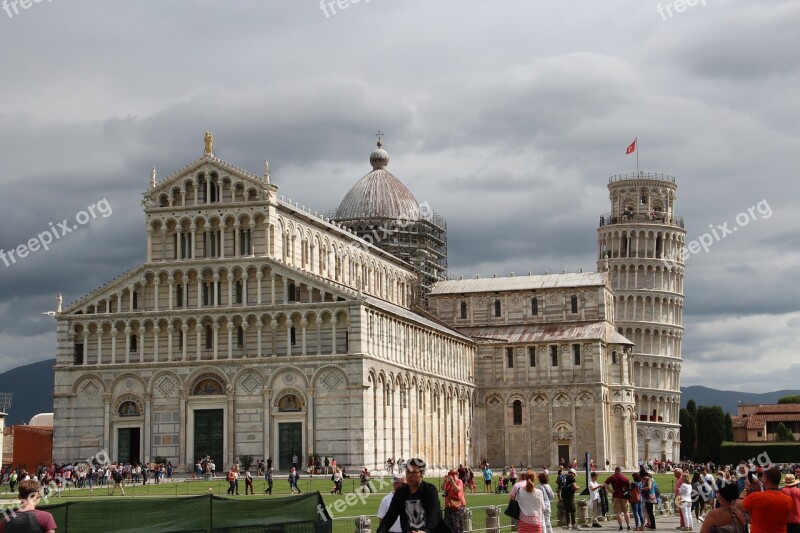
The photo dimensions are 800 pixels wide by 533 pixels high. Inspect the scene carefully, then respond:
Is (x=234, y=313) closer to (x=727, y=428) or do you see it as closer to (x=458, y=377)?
(x=458, y=377)

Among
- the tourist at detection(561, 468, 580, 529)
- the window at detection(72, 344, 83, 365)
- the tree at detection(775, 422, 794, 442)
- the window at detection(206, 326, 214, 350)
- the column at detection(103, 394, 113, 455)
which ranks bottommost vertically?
the tourist at detection(561, 468, 580, 529)

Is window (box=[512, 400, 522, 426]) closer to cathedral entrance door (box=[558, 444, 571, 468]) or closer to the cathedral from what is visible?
cathedral entrance door (box=[558, 444, 571, 468])

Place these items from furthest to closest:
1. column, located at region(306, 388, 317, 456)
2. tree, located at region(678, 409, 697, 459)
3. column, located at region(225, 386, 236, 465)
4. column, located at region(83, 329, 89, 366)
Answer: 1. tree, located at region(678, 409, 697, 459)
2. column, located at region(83, 329, 89, 366)
3. column, located at region(225, 386, 236, 465)
4. column, located at region(306, 388, 317, 456)

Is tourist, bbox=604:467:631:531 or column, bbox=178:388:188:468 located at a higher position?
column, bbox=178:388:188:468

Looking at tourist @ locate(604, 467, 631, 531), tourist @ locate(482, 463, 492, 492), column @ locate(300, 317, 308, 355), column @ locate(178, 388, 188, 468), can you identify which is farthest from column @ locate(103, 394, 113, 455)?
tourist @ locate(604, 467, 631, 531)

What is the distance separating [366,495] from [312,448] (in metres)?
17.9

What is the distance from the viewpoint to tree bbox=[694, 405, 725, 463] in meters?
127

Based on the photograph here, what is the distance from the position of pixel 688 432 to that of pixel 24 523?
12081 centimetres

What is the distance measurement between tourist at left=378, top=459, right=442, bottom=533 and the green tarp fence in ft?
30.9

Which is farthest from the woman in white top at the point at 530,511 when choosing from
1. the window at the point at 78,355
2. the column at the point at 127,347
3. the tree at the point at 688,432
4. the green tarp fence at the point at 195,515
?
the tree at the point at 688,432

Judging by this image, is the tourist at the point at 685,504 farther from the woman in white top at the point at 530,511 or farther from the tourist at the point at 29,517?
the tourist at the point at 29,517

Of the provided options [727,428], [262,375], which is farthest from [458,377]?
[727,428]

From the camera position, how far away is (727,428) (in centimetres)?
12794

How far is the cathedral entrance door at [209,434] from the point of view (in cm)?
7550
